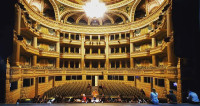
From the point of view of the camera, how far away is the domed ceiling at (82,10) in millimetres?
20719

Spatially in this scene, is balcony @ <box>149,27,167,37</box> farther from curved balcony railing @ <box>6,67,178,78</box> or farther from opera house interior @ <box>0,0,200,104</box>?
curved balcony railing @ <box>6,67,178,78</box>

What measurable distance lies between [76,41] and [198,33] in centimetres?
2143

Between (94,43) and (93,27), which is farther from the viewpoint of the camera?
(93,27)

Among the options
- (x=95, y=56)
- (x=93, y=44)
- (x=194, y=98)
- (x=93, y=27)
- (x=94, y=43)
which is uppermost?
(x=93, y=27)

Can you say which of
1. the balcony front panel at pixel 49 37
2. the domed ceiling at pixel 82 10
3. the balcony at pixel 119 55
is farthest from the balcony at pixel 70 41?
the balcony at pixel 119 55

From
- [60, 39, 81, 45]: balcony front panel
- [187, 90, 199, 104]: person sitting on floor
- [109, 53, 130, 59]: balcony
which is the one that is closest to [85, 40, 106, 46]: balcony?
[60, 39, 81, 45]: balcony front panel

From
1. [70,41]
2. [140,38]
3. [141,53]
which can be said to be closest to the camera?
[141,53]

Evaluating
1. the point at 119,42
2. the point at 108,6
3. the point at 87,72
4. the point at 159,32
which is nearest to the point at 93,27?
the point at 108,6

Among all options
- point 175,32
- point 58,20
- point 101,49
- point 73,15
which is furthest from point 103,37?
point 175,32

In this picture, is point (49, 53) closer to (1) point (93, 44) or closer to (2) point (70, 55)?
(2) point (70, 55)

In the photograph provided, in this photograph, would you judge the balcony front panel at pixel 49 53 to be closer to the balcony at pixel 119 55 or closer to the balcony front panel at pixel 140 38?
the balcony at pixel 119 55

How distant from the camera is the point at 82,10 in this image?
23.4 metres

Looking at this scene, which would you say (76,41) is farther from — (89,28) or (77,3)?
(77,3)

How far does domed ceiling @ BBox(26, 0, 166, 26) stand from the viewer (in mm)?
20719
